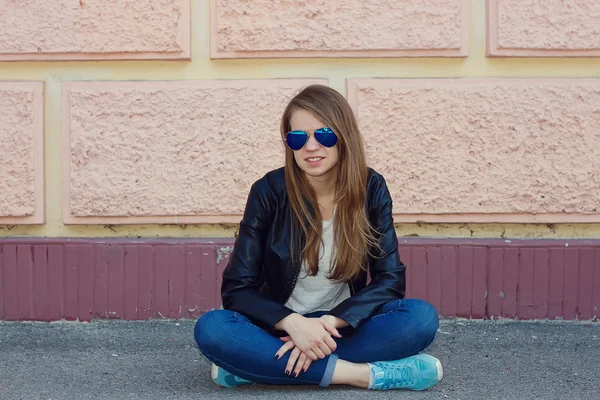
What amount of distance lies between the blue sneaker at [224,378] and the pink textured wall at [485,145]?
4.45ft

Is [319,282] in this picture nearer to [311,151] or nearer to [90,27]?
[311,151]

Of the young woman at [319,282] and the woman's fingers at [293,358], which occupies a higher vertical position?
the young woman at [319,282]

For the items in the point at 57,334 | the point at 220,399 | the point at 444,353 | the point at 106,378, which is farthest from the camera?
the point at 57,334

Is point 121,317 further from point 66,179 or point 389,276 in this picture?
point 389,276

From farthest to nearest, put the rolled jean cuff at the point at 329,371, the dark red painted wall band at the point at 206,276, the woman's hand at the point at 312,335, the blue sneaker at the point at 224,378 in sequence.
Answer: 1. the dark red painted wall band at the point at 206,276
2. the blue sneaker at the point at 224,378
3. the rolled jean cuff at the point at 329,371
4. the woman's hand at the point at 312,335

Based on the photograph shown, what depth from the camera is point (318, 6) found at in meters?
4.32

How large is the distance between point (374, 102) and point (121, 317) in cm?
150

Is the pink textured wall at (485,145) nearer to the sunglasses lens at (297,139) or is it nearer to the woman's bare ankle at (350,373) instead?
the sunglasses lens at (297,139)

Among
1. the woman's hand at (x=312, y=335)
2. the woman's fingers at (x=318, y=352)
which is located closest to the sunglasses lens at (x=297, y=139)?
the woman's hand at (x=312, y=335)

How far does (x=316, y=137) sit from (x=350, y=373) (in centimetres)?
80

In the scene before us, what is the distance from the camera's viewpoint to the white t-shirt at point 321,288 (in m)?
3.38

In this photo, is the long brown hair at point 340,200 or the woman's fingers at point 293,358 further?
the long brown hair at point 340,200

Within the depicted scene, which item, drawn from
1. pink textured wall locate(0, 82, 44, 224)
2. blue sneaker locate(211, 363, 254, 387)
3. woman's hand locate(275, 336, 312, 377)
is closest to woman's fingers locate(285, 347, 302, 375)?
woman's hand locate(275, 336, 312, 377)

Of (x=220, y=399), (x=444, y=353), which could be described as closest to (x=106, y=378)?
(x=220, y=399)
